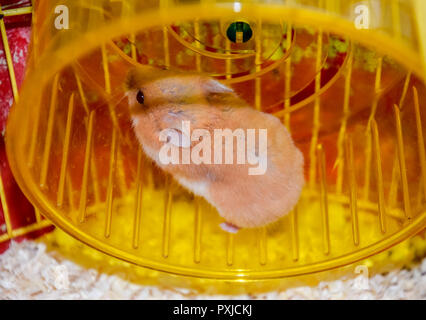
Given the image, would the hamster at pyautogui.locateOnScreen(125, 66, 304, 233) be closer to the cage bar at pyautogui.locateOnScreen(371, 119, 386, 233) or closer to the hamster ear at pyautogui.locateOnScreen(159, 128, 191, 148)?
the hamster ear at pyautogui.locateOnScreen(159, 128, 191, 148)

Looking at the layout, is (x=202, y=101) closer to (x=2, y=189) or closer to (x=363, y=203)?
(x=363, y=203)

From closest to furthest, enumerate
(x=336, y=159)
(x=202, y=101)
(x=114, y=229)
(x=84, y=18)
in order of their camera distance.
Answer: (x=84, y=18) < (x=202, y=101) < (x=114, y=229) < (x=336, y=159)

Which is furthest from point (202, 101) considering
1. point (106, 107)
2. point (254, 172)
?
point (106, 107)

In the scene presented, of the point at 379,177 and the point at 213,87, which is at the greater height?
the point at 213,87

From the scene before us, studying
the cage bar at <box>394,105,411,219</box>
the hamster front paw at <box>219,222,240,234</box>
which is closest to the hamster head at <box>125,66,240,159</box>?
the hamster front paw at <box>219,222,240,234</box>

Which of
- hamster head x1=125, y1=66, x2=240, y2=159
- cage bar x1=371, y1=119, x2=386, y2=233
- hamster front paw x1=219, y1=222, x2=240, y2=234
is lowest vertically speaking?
hamster front paw x1=219, y1=222, x2=240, y2=234

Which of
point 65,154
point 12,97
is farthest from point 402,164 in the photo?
point 12,97

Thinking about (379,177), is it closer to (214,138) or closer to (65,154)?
(214,138)
